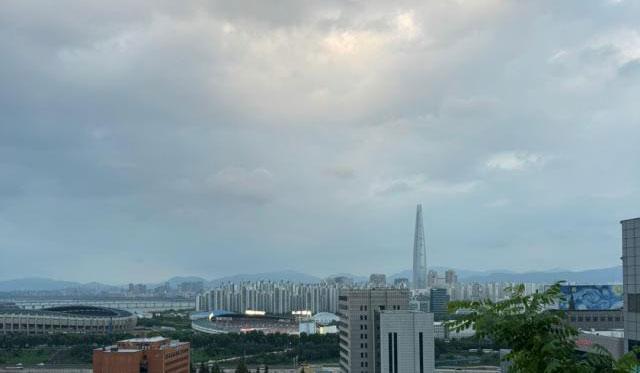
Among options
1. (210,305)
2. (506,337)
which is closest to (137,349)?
(506,337)

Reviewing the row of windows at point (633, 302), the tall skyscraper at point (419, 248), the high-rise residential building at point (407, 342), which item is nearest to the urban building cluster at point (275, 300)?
the tall skyscraper at point (419, 248)

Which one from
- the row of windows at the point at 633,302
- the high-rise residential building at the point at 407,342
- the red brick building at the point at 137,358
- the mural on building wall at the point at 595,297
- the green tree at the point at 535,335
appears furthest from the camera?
the mural on building wall at the point at 595,297

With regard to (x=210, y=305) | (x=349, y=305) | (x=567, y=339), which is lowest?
(x=210, y=305)

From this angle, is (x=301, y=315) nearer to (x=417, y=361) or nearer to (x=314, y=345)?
(x=314, y=345)

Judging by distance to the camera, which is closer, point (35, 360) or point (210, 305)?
point (35, 360)

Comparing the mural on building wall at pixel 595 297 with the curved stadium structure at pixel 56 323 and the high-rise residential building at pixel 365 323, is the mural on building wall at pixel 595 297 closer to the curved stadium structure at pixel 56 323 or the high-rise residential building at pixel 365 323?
the high-rise residential building at pixel 365 323

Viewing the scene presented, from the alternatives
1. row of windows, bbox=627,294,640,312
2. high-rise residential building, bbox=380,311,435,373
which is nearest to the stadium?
high-rise residential building, bbox=380,311,435,373

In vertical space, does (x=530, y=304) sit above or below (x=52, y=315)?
above
